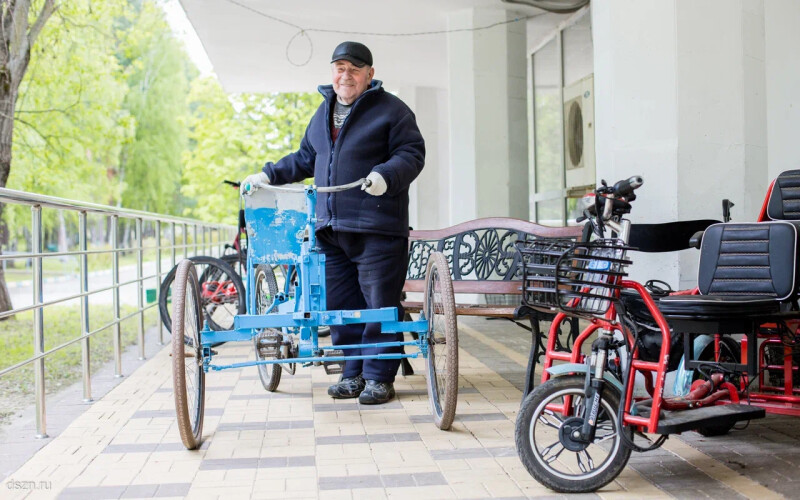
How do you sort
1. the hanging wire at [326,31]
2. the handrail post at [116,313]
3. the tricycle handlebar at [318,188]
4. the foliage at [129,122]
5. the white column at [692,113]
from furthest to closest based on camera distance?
the foliage at [129,122], the hanging wire at [326,31], the handrail post at [116,313], the white column at [692,113], the tricycle handlebar at [318,188]

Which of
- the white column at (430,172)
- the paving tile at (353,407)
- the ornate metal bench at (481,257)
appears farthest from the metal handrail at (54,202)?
the white column at (430,172)

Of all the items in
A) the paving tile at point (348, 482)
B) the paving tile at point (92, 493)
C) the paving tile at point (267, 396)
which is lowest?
the paving tile at point (92, 493)

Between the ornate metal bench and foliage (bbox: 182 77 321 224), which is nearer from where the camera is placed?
the ornate metal bench

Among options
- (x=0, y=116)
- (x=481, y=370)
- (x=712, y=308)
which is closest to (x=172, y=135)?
(x=0, y=116)

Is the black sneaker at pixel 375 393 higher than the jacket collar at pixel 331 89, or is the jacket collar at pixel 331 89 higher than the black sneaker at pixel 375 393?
the jacket collar at pixel 331 89

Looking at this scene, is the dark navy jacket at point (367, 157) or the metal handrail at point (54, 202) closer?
the metal handrail at point (54, 202)

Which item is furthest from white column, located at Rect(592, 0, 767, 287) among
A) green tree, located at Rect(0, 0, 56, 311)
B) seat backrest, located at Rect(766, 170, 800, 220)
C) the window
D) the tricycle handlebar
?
green tree, located at Rect(0, 0, 56, 311)

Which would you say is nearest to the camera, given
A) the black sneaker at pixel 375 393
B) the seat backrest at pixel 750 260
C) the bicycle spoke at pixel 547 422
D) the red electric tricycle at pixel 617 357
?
the red electric tricycle at pixel 617 357

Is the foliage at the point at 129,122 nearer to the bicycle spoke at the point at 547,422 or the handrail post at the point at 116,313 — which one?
the handrail post at the point at 116,313

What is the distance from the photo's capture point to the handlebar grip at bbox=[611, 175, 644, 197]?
334cm

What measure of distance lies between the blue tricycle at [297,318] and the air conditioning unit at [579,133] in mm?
6270

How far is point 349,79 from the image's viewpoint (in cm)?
467

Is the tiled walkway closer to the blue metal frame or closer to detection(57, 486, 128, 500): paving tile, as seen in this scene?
detection(57, 486, 128, 500): paving tile

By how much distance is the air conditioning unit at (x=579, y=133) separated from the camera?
10.5 meters
